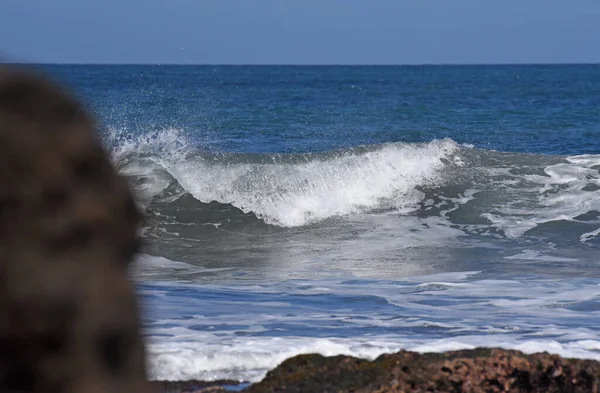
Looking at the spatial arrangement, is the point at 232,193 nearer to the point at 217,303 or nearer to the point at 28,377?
the point at 217,303

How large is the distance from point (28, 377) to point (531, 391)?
2.44 m

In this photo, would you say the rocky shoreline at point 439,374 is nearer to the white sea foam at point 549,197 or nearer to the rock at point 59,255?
the rock at point 59,255

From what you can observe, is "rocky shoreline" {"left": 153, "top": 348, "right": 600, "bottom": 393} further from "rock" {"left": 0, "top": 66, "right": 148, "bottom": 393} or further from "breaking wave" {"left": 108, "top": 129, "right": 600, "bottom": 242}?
"breaking wave" {"left": 108, "top": 129, "right": 600, "bottom": 242}

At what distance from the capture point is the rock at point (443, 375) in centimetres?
313

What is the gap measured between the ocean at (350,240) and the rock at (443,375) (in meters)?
0.52

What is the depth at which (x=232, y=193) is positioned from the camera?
11711 millimetres

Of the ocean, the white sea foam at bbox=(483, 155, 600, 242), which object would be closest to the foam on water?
the ocean

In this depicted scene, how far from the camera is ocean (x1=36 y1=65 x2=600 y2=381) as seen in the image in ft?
15.4

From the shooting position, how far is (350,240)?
9711 mm

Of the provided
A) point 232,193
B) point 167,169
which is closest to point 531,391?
point 232,193

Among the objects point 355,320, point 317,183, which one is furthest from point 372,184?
point 355,320

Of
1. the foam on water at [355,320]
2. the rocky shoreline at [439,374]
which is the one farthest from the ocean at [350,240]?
the rocky shoreline at [439,374]

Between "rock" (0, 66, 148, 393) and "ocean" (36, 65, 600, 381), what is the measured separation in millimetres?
121

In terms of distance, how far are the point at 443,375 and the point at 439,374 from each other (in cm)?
1
